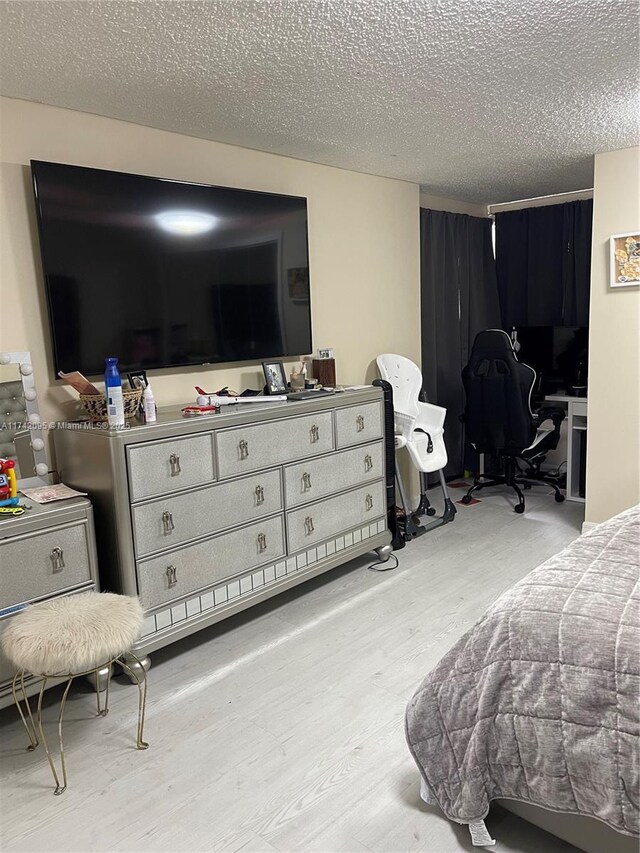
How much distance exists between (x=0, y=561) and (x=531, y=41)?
101 inches

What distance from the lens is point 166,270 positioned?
301 cm

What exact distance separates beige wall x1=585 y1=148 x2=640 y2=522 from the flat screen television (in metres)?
1.79

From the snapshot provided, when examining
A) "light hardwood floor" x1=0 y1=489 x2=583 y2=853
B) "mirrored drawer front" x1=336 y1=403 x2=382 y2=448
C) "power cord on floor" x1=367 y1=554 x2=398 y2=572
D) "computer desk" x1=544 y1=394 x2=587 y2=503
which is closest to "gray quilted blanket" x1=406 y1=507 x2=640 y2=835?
"light hardwood floor" x1=0 y1=489 x2=583 y2=853

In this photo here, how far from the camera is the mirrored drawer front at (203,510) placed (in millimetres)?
2578

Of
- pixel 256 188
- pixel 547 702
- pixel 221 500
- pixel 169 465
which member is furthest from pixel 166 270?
pixel 547 702

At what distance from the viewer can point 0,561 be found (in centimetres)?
222

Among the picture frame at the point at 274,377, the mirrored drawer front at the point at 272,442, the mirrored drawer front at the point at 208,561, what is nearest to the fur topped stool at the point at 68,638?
the mirrored drawer front at the point at 208,561

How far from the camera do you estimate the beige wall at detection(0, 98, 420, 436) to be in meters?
2.61

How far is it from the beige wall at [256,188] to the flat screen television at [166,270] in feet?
0.34

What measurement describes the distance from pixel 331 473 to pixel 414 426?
1.01 m

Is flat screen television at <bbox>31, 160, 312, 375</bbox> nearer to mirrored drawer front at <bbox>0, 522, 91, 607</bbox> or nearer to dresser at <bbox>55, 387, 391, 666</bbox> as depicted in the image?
dresser at <bbox>55, 387, 391, 666</bbox>

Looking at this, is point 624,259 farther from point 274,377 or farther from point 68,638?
point 68,638

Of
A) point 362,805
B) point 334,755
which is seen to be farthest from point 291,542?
point 362,805

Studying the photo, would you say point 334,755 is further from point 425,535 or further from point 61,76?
point 61,76
